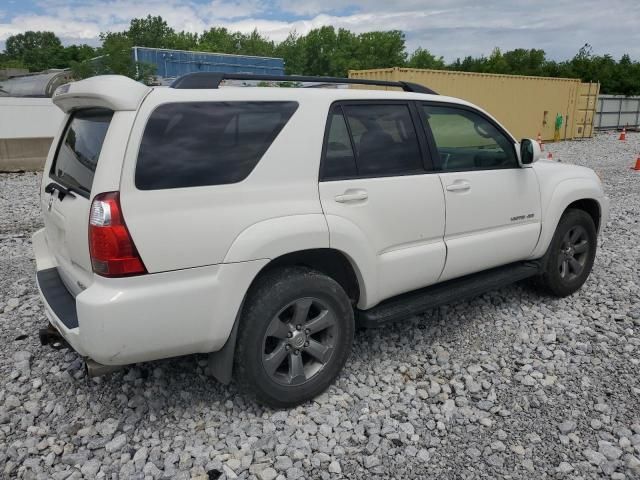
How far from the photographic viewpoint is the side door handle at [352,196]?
311cm

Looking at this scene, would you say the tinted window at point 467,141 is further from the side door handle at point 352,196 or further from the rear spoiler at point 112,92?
the rear spoiler at point 112,92

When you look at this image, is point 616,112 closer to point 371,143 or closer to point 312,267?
point 371,143

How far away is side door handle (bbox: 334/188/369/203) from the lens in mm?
3105

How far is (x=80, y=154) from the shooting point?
3014 millimetres

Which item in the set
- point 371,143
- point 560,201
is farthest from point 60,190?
point 560,201

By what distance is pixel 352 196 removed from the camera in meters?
3.15

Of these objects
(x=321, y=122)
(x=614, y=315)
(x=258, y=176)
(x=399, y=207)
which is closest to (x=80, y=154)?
(x=258, y=176)

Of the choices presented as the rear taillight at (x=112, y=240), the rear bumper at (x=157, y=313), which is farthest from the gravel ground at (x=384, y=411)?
the rear taillight at (x=112, y=240)

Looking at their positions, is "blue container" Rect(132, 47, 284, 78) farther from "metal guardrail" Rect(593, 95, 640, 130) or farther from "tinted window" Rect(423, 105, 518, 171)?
"tinted window" Rect(423, 105, 518, 171)

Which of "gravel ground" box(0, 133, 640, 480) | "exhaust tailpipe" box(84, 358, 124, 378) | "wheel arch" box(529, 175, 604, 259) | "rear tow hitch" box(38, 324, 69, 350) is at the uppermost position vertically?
"wheel arch" box(529, 175, 604, 259)

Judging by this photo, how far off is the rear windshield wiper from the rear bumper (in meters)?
0.61

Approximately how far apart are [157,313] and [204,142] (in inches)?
34.7

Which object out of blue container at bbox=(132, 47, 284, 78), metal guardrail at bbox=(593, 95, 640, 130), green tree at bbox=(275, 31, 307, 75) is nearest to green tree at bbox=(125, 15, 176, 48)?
green tree at bbox=(275, 31, 307, 75)

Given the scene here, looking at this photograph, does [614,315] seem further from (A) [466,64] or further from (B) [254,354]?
(A) [466,64]
